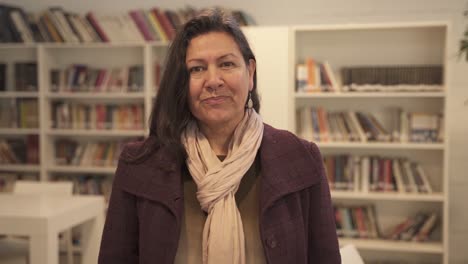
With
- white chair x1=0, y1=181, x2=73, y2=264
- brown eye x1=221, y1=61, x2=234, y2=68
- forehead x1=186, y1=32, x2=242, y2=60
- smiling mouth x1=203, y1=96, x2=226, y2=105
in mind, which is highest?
forehead x1=186, y1=32, x2=242, y2=60

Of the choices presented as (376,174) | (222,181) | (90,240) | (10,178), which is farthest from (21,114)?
(222,181)

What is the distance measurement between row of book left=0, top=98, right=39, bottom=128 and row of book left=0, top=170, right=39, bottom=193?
1.54 feet

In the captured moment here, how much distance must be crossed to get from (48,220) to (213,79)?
1.61 meters

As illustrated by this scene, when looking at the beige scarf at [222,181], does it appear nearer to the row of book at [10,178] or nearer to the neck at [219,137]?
the neck at [219,137]

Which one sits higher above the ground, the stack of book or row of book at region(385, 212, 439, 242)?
the stack of book

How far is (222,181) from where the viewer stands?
142 cm

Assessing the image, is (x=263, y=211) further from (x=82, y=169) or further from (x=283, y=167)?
(x=82, y=169)

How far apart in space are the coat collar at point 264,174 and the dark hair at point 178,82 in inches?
1.3

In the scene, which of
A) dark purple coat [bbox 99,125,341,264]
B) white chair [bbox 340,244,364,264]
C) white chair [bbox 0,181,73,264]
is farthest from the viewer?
white chair [bbox 0,181,73,264]

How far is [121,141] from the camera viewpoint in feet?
15.6

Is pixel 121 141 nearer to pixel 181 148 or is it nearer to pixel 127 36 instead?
pixel 127 36

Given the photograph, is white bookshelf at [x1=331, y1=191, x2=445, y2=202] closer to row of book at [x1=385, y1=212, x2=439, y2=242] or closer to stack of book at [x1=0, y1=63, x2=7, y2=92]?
row of book at [x1=385, y1=212, x2=439, y2=242]

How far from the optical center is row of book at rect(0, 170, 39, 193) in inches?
189

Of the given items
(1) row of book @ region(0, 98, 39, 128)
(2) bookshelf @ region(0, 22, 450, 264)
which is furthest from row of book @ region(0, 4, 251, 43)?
(1) row of book @ region(0, 98, 39, 128)
